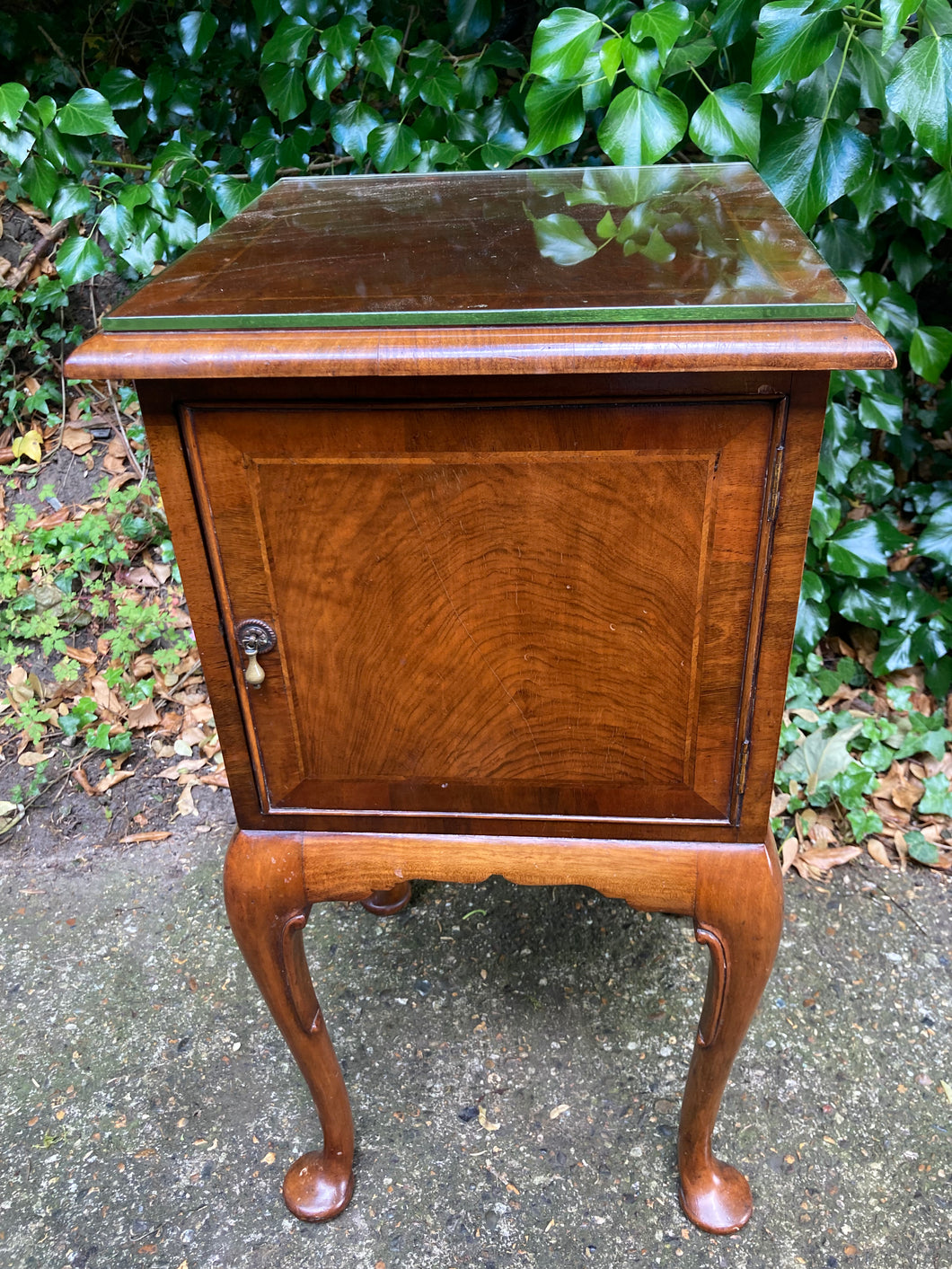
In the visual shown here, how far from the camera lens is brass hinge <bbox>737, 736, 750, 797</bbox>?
3.27ft

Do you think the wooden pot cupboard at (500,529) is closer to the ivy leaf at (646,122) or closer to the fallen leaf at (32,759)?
the ivy leaf at (646,122)

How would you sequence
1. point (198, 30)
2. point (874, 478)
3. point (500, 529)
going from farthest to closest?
point (874, 478)
point (198, 30)
point (500, 529)

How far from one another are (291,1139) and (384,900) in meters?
0.45

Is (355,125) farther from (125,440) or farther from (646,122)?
(125,440)

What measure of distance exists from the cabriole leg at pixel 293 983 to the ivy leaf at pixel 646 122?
1.03 metres

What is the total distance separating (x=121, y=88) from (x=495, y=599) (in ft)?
5.86

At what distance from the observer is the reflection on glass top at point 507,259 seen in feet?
2.64

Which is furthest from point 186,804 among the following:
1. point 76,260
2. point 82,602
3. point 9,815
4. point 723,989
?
point 723,989

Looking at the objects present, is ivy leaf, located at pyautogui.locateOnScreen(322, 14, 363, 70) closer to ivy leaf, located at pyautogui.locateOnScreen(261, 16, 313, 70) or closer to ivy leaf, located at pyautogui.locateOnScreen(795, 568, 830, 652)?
ivy leaf, located at pyautogui.locateOnScreen(261, 16, 313, 70)

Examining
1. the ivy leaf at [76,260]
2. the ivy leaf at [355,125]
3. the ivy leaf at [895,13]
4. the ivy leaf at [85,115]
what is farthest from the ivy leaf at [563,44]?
the ivy leaf at [76,260]

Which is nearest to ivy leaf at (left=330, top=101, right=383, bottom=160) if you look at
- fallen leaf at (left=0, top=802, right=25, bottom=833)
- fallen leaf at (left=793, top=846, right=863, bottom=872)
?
fallen leaf at (left=0, top=802, right=25, bottom=833)

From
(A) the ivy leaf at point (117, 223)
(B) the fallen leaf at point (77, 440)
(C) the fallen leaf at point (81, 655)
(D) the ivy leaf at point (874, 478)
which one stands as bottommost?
(C) the fallen leaf at point (81, 655)

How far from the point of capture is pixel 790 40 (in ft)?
4.07

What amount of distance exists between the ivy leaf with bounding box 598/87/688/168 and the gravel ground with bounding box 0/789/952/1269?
1294mm
